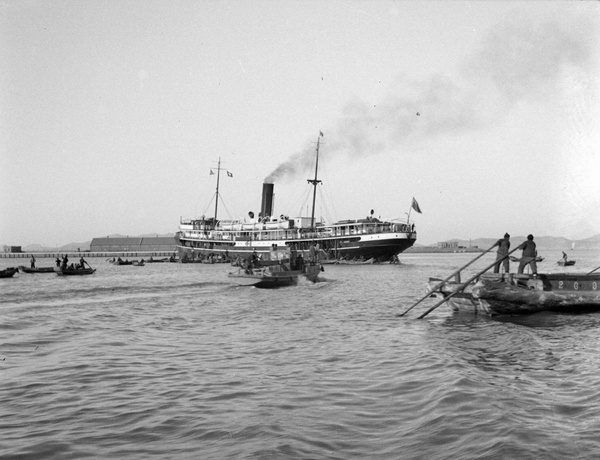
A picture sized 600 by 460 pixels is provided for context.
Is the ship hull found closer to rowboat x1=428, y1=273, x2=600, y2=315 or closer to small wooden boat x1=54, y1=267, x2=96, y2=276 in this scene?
small wooden boat x1=54, y1=267, x2=96, y2=276

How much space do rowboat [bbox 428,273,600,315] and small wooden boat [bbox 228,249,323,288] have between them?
15.2 m

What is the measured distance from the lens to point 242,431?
22.3 ft

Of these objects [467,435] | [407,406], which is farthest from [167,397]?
[467,435]

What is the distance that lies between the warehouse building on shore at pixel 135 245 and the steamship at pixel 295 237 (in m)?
71.5

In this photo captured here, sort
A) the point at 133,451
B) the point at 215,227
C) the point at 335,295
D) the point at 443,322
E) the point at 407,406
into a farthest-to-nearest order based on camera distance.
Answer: the point at 215,227
the point at 335,295
the point at 443,322
the point at 407,406
the point at 133,451

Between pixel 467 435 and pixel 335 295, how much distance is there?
2356cm

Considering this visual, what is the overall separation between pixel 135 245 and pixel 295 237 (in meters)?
98.5

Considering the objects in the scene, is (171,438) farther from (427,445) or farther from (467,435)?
(467,435)

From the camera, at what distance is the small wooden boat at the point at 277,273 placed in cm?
3247

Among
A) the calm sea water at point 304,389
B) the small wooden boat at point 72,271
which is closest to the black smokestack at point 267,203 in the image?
the small wooden boat at point 72,271

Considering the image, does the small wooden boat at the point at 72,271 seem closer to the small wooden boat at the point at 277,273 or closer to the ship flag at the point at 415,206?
the small wooden boat at the point at 277,273

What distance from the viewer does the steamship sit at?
78500mm

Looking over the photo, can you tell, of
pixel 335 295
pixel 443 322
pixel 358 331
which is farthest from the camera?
pixel 335 295

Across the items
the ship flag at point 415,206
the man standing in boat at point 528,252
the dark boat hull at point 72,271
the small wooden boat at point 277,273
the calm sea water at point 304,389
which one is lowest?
the dark boat hull at point 72,271
